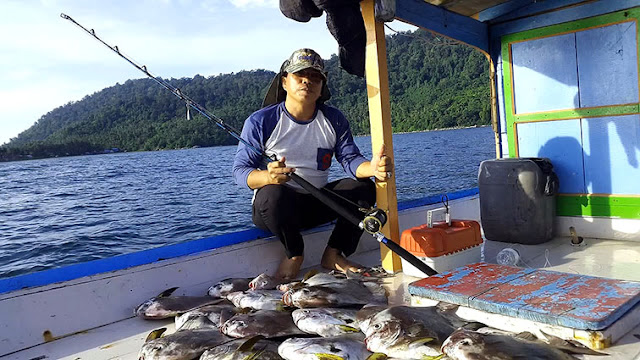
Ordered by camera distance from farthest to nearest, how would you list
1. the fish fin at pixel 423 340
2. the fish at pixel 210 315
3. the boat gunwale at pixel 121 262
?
the boat gunwale at pixel 121 262 < the fish at pixel 210 315 < the fish fin at pixel 423 340

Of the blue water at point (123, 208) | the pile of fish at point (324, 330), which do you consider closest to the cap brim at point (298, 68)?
the pile of fish at point (324, 330)

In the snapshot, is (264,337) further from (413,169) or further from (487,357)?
(413,169)

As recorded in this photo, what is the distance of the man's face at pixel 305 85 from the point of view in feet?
10.7

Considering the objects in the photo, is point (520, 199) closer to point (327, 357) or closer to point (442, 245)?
point (442, 245)

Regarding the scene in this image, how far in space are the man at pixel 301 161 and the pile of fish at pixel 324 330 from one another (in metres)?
0.56

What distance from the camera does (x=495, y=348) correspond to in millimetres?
1724

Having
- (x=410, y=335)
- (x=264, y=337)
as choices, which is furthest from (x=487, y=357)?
(x=264, y=337)

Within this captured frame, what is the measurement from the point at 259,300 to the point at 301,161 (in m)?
1.16

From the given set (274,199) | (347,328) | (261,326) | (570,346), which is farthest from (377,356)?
(274,199)

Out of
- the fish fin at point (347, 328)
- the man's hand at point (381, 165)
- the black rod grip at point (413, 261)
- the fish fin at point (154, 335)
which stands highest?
the man's hand at point (381, 165)

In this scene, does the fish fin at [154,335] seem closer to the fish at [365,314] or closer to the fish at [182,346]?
the fish at [182,346]

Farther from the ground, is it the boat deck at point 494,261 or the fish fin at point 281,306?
the fish fin at point 281,306

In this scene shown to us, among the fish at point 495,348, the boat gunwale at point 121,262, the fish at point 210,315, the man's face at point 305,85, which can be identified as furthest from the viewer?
the man's face at point 305,85

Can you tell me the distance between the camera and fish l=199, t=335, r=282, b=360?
1891 mm
